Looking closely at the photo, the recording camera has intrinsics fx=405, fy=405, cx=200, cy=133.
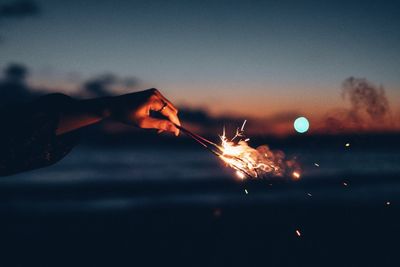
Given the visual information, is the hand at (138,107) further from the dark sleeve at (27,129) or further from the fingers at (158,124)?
the dark sleeve at (27,129)

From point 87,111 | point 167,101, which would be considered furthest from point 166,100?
point 87,111

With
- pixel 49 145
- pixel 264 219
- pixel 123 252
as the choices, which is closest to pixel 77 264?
pixel 123 252

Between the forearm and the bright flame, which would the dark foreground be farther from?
the forearm

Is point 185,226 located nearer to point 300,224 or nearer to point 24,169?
point 300,224

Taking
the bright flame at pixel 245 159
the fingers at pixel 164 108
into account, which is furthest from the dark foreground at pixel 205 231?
the fingers at pixel 164 108

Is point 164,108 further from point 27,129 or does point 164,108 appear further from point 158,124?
point 27,129

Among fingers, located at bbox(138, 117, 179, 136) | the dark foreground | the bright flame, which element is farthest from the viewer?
the dark foreground

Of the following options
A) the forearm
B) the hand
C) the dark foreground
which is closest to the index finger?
the hand
